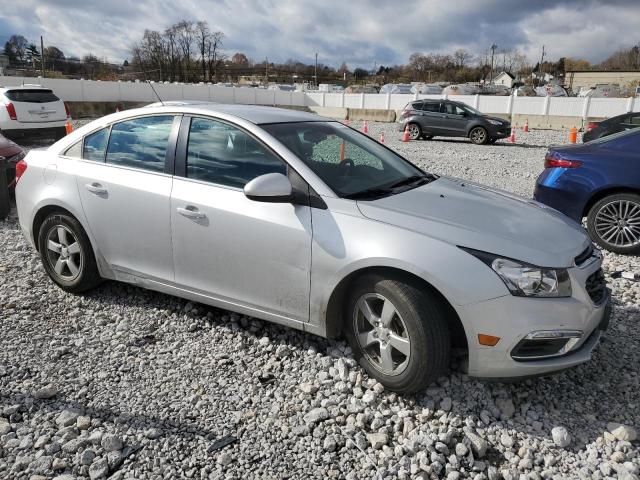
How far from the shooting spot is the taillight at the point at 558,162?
5.91 metres

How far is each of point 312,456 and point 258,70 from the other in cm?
8809

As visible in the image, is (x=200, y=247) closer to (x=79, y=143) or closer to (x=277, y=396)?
(x=277, y=396)

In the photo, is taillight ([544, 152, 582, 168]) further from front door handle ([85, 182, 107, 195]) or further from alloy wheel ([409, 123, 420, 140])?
alloy wheel ([409, 123, 420, 140])

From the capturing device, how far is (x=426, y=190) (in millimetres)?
3719

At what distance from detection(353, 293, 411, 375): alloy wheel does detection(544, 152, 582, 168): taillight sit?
389 centimetres

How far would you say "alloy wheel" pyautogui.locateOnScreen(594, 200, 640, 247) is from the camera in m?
5.77

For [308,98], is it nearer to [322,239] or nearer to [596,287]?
[322,239]

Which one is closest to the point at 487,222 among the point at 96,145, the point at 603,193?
the point at 96,145

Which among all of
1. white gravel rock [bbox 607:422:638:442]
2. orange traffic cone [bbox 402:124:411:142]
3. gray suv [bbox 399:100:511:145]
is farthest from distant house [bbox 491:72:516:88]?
white gravel rock [bbox 607:422:638:442]

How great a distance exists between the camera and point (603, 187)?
5.79 meters

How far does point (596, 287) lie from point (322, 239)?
1.66 metres

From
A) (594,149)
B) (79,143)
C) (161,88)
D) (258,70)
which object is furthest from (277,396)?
(258,70)

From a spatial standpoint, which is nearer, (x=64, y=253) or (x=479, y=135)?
(x=64, y=253)

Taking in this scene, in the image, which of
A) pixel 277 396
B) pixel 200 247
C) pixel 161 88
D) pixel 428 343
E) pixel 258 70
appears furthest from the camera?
pixel 258 70
